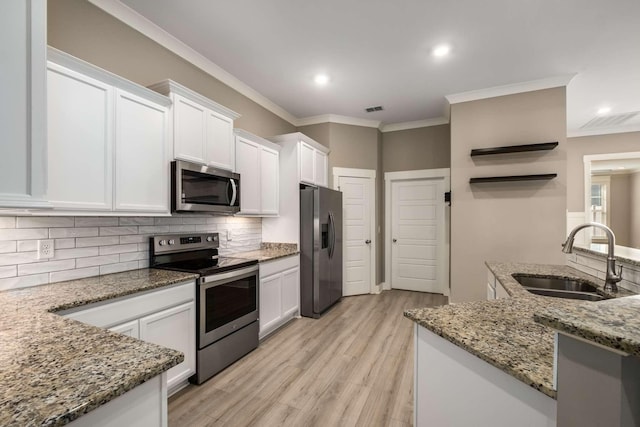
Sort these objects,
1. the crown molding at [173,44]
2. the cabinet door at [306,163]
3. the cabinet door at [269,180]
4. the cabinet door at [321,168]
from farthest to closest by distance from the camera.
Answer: the cabinet door at [321,168], the cabinet door at [306,163], the cabinet door at [269,180], the crown molding at [173,44]

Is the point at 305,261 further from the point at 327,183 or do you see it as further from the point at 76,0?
the point at 76,0

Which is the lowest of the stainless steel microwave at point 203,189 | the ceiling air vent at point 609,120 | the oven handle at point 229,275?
the oven handle at point 229,275

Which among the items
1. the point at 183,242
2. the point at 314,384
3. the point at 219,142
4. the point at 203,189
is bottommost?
the point at 314,384

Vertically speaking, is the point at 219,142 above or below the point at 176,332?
above

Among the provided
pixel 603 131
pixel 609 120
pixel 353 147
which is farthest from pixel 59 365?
pixel 603 131

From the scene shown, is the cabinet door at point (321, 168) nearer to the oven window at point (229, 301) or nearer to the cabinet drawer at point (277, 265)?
the cabinet drawer at point (277, 265)

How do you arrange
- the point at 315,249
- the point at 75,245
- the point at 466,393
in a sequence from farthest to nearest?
the point at 315,249
the point at 75,245
the point at 466,393

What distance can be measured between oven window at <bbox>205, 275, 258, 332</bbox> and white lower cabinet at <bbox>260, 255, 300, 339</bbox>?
243mm

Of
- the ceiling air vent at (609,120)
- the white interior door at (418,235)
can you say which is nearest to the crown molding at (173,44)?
the white interior door at (418,235)

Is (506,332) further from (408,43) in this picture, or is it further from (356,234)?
(356,234)

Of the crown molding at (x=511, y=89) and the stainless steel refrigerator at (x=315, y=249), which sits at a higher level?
the crown molding at (x=511, y=89)

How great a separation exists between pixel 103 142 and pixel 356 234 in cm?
371

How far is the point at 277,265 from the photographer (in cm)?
325

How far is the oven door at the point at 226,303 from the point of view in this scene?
2.21 meters
